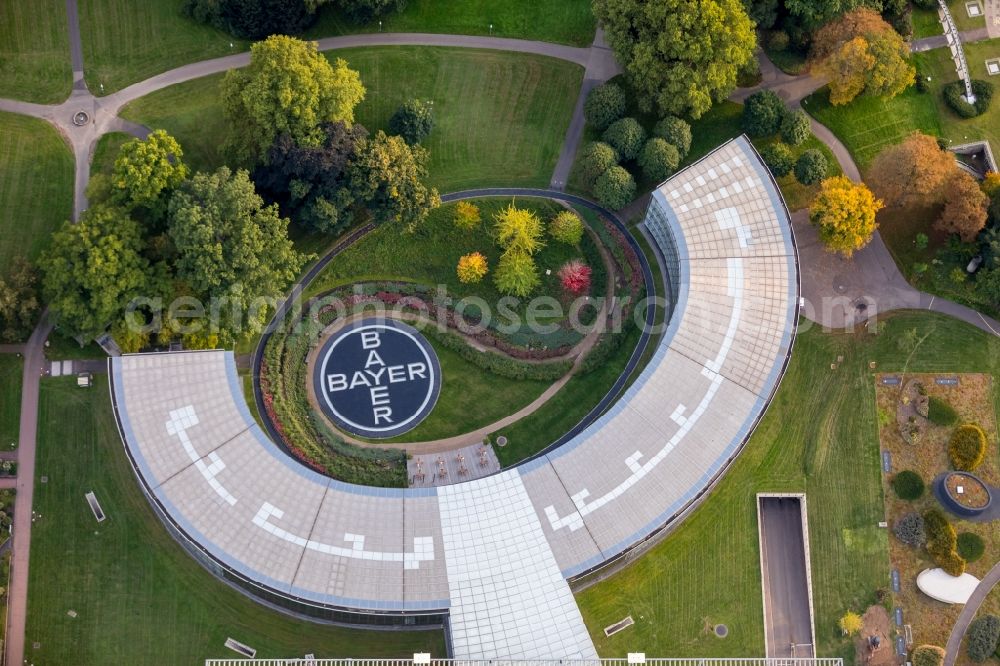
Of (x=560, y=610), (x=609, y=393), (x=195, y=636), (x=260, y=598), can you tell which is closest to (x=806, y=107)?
(x=609, y=393)

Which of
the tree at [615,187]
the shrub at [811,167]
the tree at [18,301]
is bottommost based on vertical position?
the tree at [18,301]

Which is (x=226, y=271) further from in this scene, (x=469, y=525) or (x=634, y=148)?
(x=634, y=148)

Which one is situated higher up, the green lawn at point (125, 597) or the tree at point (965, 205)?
the tree at point (965, 205)

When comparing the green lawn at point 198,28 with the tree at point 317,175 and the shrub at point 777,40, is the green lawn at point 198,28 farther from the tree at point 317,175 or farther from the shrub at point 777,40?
the shrub at point 777,40

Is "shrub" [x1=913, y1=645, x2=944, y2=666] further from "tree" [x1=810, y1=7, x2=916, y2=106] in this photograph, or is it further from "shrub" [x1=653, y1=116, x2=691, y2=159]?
"tree" [x1=810, y1=7, x2=916, y2=106]

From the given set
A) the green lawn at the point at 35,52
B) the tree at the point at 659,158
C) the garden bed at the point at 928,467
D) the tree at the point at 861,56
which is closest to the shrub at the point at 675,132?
the tree at the point at 659,158
